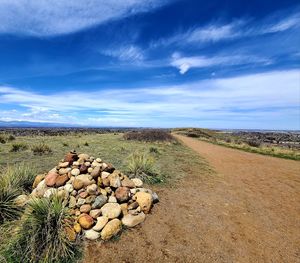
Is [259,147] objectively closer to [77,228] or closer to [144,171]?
[144,171]

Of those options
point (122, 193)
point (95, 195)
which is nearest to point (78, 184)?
point (95, 195)

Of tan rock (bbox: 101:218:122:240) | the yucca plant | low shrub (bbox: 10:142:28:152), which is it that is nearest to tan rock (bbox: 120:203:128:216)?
tan rock (bbox: 101:218:122:240)

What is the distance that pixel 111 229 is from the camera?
5730 millimetres

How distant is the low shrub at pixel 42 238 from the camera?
475 cm

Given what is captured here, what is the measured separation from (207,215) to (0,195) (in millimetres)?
5181

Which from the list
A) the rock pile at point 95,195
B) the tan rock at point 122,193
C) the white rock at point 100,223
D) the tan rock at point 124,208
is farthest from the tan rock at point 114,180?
the white rock at point 100,223

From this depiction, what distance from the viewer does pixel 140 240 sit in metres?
5.63

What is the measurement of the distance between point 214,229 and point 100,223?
8.66 ft

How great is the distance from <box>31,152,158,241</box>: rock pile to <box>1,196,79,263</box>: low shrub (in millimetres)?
318

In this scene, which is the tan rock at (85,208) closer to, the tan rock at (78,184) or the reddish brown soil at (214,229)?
the tan rock at (78,184)

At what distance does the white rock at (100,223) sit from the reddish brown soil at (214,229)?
42 cm

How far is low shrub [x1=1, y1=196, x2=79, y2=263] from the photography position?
15.6ft

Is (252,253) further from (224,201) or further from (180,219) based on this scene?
(224,201)

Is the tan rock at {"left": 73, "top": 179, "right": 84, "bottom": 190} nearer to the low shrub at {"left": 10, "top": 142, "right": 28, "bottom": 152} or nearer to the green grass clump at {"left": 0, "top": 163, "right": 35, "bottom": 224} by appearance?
the green grass clump at {"left": 0, "top": 163, "right": 35, "bottom": 224}
